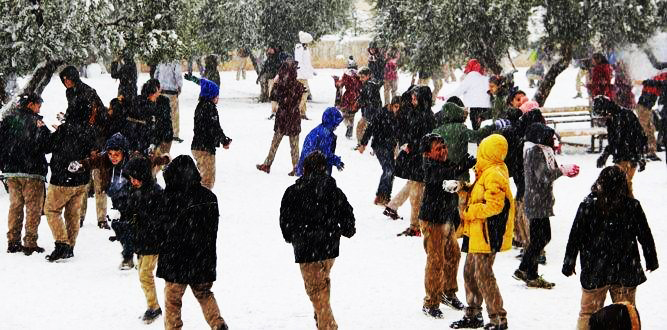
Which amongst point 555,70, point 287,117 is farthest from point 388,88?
point 287,117

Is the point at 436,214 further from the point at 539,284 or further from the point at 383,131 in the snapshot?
the point at 383,131

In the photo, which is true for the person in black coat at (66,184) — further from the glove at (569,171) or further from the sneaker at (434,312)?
the glove at (569,171)

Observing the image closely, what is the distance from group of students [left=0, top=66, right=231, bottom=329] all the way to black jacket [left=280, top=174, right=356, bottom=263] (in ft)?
Result: 1.88

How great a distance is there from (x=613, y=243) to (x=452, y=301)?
210cm

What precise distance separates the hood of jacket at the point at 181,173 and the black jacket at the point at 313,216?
69 centimetres

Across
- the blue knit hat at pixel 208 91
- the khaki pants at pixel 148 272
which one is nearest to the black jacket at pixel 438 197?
the khaki pants at pixel 148 272

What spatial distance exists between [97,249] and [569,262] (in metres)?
6.03

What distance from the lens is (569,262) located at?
683cm

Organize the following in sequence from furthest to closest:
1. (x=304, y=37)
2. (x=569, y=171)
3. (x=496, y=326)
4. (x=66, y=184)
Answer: (x=304, y=37), (x=66, y=184), (x=569, y=171), (x=496, y=326)

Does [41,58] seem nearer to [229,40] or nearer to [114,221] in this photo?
[114,221]

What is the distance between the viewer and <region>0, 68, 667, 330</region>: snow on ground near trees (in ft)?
27.2

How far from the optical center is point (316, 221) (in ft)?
23.2

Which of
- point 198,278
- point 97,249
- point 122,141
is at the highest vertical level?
point 122,141

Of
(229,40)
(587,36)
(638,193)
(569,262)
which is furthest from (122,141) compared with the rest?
(229,40)
